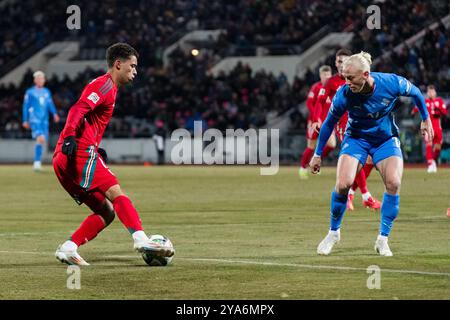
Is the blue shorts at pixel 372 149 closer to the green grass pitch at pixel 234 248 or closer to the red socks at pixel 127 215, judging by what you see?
the green grass pitch at pixel 234 248

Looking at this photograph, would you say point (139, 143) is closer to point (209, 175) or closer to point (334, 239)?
point (209, 175)

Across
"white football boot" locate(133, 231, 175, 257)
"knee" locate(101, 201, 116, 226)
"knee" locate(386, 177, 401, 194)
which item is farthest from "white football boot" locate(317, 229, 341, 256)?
"knee" locate(101, 201, 116, 226)

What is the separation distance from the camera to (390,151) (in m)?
11.7

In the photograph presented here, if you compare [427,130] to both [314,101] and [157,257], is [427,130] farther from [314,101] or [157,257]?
[314,101]

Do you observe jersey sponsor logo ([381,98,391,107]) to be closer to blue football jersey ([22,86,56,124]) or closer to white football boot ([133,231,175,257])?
white football boot ([133,231,175,257])

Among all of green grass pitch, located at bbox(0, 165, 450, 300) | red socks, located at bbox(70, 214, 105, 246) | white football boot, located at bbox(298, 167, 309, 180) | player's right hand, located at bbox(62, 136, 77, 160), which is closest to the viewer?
green grass pitch, located at bbox(0, 165, 450, 300)

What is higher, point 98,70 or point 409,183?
point 98,70

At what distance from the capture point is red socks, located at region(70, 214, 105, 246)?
10734 millimetres

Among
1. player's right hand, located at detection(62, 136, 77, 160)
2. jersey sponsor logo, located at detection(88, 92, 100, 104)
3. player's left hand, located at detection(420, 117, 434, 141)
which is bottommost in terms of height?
player's right hand, located at detection(62, 136, 77, 160)

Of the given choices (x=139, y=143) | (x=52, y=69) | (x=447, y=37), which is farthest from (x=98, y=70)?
(x=447, y=37)

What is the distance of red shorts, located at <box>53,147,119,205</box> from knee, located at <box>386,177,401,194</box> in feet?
9.70

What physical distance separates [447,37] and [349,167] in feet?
96.3

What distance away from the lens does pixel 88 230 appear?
10797mm
